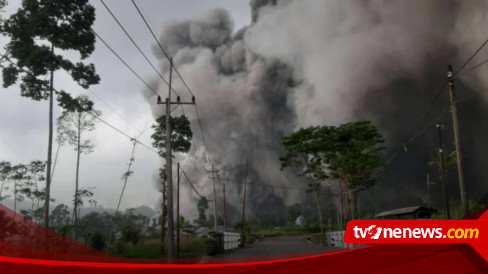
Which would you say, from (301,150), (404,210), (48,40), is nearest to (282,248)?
(301,150)

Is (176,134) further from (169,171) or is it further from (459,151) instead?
(459,151)

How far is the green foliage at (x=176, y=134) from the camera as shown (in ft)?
26.8

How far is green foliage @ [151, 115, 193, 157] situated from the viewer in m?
8.16

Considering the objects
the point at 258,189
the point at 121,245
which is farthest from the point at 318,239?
the point at 121,245

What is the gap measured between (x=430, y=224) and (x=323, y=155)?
12.0 feet

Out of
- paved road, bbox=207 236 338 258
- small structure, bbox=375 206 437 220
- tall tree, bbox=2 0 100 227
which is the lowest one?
paved road, bbox=207 236 338 258

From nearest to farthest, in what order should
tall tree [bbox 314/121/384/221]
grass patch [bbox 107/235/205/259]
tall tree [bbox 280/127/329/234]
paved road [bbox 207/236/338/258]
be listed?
1. tall tree [bbox 314/121/384/221]
2. tall tree [bbox 280/127/329/234]
3. grass patch [bbox 107/235/205/259]
4. paved road [bbox 207/236/338/258]

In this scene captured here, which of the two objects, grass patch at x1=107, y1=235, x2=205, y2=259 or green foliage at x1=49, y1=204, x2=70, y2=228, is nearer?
green foliage at x1=49, y1=204, x2=70, y2=228

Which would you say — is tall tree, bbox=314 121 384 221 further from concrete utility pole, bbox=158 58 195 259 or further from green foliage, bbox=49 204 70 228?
green foliage, bbox=49 204 70 228

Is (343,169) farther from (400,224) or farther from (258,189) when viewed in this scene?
(400,224)

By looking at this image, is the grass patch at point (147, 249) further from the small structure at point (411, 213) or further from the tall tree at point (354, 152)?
the small structure at point (411, 213)

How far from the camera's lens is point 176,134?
27.6ft

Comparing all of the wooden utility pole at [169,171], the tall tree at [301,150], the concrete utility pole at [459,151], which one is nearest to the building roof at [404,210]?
the tall tree at [301,150]

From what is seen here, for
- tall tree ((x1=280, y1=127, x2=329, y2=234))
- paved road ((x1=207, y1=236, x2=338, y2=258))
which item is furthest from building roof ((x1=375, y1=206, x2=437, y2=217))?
tall tree ((x1=280, y1=127, x2=329, y2=234))
